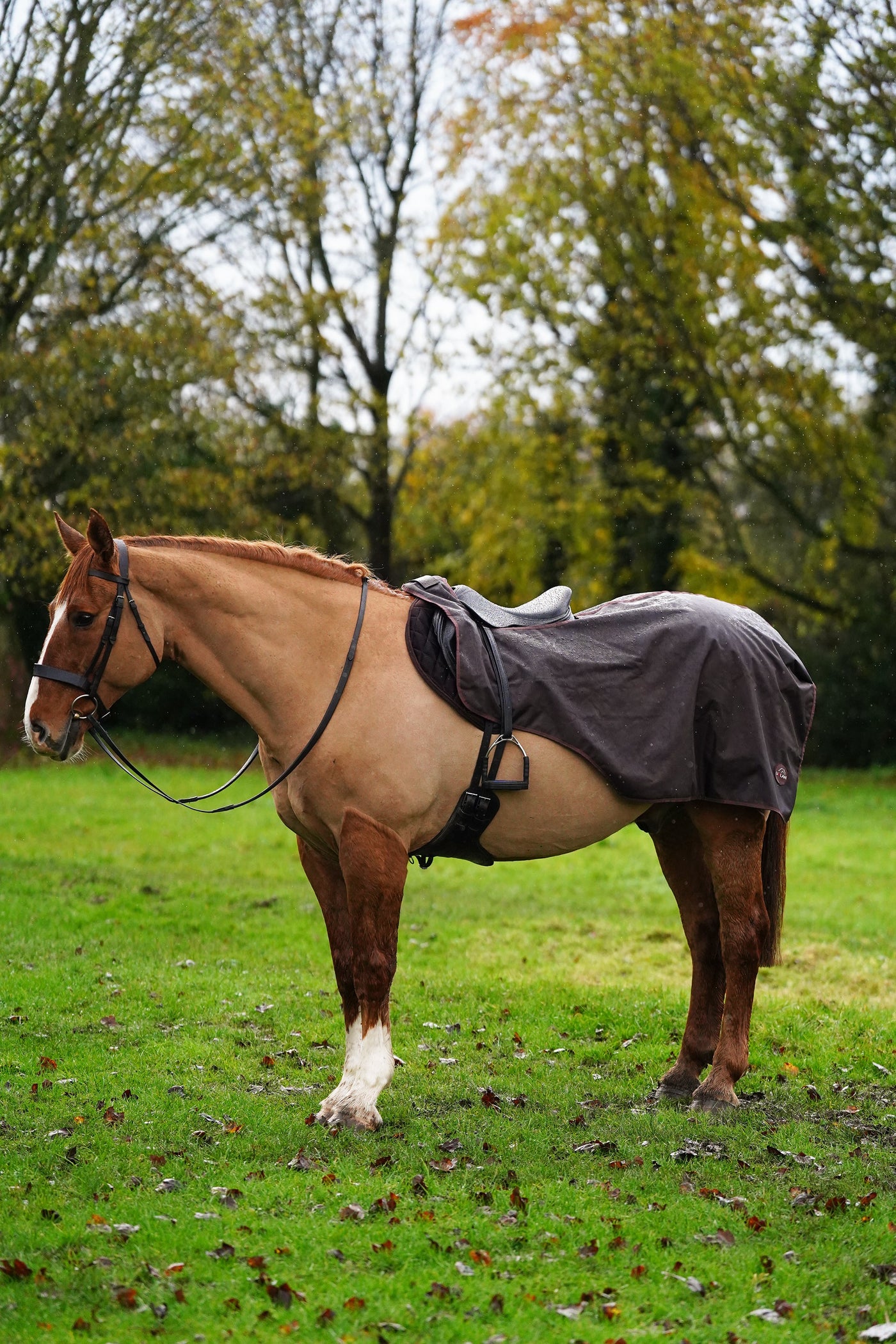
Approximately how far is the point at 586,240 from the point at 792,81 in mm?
5426

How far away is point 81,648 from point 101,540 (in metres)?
0.43

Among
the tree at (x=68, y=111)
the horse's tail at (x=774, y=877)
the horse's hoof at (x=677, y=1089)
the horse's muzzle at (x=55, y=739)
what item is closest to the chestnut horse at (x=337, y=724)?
the horse's muzzle at (x=55, y=739)

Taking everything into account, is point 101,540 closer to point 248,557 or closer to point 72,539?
point 72,539

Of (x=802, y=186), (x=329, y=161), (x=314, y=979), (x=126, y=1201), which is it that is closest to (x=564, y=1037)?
(x=314, y=979)

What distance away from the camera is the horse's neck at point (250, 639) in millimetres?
4730

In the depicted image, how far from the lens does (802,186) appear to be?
16.8 meters

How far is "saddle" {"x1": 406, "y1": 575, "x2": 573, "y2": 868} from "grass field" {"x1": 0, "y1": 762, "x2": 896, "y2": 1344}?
1.14 m

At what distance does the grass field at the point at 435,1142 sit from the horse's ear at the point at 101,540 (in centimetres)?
226

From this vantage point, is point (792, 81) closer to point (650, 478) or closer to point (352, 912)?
point (650, 478)

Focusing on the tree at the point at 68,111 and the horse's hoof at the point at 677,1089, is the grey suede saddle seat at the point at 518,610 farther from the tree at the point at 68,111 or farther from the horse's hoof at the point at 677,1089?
the tree at the point at 68,111

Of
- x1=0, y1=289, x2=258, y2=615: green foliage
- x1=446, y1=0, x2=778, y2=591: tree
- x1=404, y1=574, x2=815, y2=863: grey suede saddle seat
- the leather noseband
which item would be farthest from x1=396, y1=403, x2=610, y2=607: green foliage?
the leather noseband

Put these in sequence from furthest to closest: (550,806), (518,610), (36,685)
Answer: (518,610) → (550,806) → (36,685)

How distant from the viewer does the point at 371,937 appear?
15.4ft

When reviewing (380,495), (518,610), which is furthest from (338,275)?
(518,610)
